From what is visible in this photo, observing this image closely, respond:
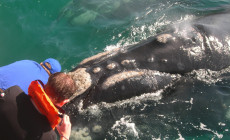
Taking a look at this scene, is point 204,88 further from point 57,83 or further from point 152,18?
point 152,18

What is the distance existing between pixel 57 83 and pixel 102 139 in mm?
2381

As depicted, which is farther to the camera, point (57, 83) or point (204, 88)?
point (204, 88)

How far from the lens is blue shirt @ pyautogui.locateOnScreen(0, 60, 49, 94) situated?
6531 millimetres

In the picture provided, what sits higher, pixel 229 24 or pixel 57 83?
pixel 57 83

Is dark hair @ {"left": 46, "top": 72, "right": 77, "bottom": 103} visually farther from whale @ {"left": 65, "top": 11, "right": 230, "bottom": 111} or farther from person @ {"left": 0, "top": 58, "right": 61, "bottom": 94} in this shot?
person @ {"left": 0, "top": 58, "right": 61, "bottom": 94}

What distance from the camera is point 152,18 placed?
12633mm

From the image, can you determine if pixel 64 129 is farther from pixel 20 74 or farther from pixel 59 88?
pixel 20 74

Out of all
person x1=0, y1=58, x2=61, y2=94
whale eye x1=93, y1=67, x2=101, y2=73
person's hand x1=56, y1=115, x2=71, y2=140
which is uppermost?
person x1=0, y1=58, x2=61, y2=94

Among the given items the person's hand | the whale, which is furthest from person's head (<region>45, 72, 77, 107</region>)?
the whale

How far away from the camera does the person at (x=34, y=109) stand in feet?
16.4

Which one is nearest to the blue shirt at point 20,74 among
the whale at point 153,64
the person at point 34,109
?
the whale at point 153,64

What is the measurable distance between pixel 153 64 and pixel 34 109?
3.38 metres

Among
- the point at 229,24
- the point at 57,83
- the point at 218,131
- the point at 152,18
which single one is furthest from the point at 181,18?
the point at 57,83

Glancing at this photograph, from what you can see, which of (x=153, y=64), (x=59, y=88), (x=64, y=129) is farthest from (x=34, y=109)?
(x=153, y=64)
